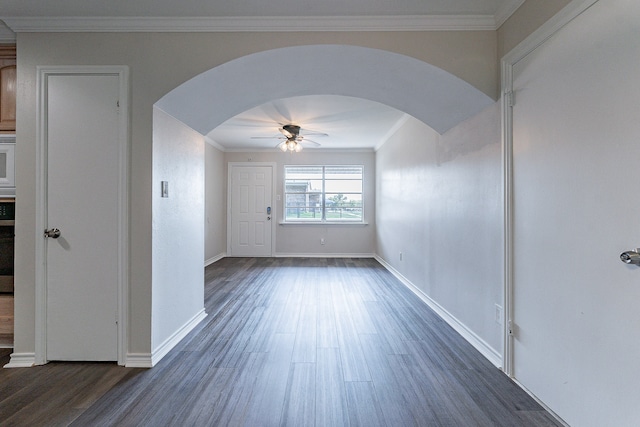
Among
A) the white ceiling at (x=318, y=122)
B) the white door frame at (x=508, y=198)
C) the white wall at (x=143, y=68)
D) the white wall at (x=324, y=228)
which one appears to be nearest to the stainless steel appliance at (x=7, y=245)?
the white wall at (x=143, y=68)

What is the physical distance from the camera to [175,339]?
2.48m

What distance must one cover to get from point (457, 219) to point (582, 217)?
1338 mm

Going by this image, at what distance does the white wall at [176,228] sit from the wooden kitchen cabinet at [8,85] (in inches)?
43.3

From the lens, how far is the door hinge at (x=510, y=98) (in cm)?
199

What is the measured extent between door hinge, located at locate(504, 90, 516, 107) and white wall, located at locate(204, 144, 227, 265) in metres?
5.11

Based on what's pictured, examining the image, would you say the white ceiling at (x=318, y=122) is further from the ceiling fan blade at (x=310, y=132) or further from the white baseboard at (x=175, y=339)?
the white baseboard at (x=175, y=339)

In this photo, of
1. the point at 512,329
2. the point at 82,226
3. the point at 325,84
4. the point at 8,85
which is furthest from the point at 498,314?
the point at 8,85

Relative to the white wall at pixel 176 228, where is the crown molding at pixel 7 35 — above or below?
above

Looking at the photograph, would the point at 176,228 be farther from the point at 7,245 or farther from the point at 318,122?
the point at 318,122

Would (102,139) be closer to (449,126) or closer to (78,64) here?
(78,64)

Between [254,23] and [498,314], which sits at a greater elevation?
[254,23]

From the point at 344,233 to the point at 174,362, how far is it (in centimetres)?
498

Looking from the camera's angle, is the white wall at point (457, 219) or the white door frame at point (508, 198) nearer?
the white door frame at point (508, 198)

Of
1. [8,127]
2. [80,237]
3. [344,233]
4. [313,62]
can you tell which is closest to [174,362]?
[80,237]
